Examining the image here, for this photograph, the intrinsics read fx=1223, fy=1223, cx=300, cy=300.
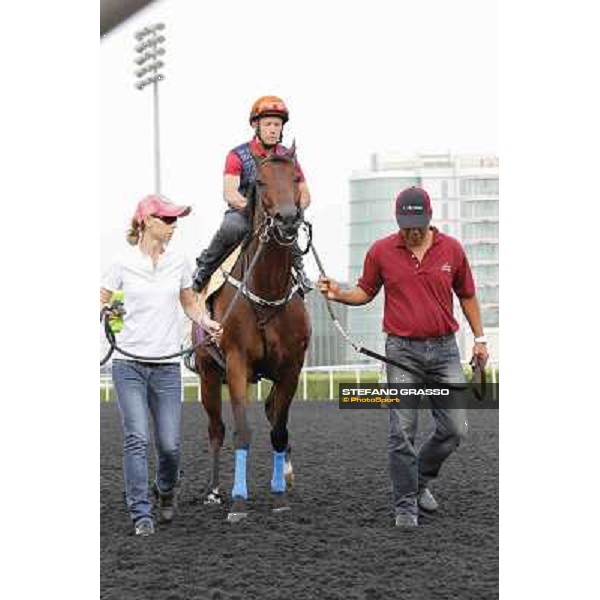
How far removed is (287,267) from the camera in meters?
6.23

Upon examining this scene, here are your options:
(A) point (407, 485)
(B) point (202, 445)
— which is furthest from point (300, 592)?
(B) point (202, 445)

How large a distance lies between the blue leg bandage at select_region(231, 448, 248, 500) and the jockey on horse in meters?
0.92

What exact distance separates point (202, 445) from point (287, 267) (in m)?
3.88

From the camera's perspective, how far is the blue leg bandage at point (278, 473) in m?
6.45

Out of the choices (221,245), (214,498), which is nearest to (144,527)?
(214,498)

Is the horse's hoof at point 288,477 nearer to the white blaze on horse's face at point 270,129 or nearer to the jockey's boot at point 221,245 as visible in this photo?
the jockey's boot at point 221,245

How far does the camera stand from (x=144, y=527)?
18.6 feet

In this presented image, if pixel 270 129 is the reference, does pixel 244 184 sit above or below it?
below

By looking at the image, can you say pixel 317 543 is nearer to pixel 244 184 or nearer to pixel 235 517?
pixel 235 517

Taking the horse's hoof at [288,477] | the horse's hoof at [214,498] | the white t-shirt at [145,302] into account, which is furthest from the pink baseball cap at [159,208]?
the horse's hoof at [214,498]

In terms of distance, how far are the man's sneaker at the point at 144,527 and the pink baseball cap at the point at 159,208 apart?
141cm

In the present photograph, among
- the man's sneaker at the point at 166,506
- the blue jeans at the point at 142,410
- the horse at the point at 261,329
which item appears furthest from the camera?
the horse at the point at 261,329

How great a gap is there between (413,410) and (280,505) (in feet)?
3.49

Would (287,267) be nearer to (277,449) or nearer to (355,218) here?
(355,218)
